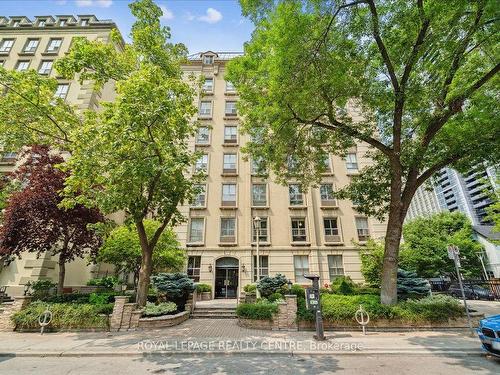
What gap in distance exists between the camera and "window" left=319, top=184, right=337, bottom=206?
856 inches

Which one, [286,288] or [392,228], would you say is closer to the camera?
[392,228]

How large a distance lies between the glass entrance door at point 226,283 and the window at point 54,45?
81.2 feet

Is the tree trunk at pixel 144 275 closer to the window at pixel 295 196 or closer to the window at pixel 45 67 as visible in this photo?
the window at pixel 295 196

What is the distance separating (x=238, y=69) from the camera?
458 inches

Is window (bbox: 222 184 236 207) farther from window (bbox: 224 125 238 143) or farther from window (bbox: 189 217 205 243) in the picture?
window (bbox: 224 125 238 143)

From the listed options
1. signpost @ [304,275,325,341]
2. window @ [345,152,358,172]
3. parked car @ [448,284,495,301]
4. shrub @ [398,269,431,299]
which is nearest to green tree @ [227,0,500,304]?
shrub @ [398,269,431,299]

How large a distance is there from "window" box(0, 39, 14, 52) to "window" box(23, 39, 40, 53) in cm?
145

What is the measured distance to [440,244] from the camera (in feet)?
98.6

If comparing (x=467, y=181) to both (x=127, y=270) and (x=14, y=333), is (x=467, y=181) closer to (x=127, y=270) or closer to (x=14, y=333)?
(x=127, y=270)

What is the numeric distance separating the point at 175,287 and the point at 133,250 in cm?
440

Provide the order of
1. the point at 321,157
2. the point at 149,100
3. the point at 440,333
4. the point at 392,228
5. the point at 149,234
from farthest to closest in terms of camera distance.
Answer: the point at 149,234, the point at 321,157, the point at 392,228, the point at 149,100, the point at 440,333

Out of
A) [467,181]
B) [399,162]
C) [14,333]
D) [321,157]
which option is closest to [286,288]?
[321,157]

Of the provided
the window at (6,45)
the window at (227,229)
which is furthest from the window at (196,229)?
the window at (6,45)

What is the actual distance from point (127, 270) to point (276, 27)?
57.1ft
